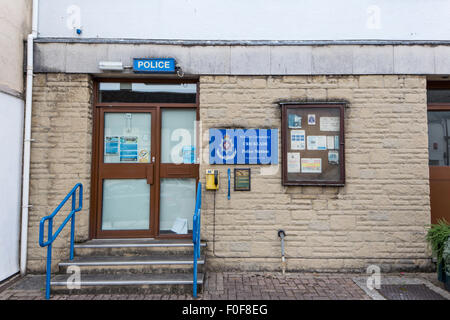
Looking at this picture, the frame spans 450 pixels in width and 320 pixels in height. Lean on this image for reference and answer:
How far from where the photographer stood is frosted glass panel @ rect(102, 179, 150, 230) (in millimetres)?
4965

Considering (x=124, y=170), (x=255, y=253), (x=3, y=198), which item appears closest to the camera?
(x=3, y=198)

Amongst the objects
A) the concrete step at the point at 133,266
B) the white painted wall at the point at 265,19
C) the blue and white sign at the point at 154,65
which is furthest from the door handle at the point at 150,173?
the white painted wall at the point at 265,19

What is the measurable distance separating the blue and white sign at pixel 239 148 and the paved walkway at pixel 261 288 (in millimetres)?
1762

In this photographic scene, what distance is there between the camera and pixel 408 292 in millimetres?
3957

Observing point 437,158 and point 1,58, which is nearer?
point 1,58

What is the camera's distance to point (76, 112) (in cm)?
473

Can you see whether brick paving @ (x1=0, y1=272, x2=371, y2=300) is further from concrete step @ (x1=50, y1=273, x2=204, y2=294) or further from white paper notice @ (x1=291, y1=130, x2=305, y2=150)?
white paper notice @ (x1=291, y1=130, x2=305, y2=150)

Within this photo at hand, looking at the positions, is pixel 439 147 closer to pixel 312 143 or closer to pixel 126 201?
pixel 312 143

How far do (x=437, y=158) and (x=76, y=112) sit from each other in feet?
19.8

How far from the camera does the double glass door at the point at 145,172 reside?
16.2 feet

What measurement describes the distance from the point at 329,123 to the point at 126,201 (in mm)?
3583

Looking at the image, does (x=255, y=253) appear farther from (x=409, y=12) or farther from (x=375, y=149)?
(x=409, y=12)

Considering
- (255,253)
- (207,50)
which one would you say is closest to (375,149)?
(255,253)

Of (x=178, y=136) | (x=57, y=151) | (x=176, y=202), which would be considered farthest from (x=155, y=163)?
(x=57, y=151)
